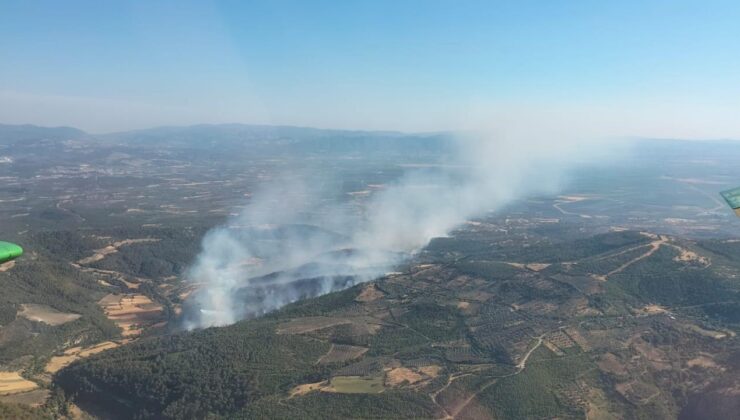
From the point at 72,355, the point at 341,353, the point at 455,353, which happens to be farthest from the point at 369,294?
the point at 72,355

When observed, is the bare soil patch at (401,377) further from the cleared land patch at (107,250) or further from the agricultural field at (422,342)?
the cleared land patch at (107,250)

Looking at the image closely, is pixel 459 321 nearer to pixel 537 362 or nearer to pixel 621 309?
pixel 537 362

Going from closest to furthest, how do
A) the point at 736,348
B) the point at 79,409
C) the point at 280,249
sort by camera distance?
the point at 79,409 < the point at 736,348 < the point at 280,249

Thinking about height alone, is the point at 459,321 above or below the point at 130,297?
above

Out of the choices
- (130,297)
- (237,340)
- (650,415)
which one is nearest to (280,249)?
(130,297)

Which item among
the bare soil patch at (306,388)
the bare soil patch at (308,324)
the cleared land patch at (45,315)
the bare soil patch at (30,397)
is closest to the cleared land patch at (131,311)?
the cleared land patch at (45,315)

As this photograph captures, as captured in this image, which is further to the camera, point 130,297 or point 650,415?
point 130,297

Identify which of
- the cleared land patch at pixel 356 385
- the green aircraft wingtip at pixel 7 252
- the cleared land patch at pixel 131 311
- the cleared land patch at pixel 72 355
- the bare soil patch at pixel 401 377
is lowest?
the cleared land patch at pixel 131 311

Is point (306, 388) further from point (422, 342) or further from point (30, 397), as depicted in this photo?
point (30, 397)
